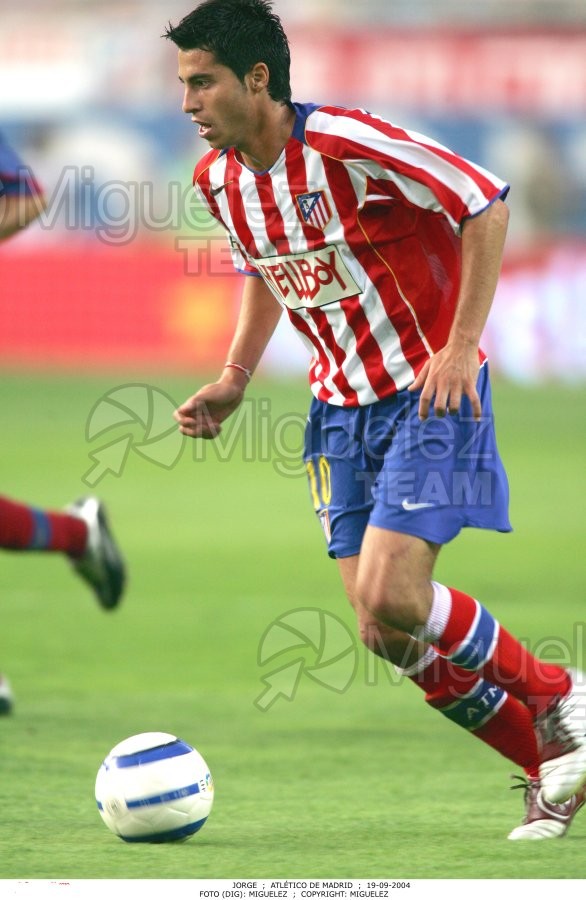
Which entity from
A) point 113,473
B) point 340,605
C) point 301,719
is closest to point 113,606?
point 301,719

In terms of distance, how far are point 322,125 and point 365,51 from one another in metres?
21.8

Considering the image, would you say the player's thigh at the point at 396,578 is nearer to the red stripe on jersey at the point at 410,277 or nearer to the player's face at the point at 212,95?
the red stripe on jersey at the point at 410,277

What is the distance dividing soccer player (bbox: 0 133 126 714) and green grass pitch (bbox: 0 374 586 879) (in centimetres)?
46

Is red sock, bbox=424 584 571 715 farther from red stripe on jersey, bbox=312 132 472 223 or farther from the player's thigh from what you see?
red stripe on jersey, bbox=312 132 472 223

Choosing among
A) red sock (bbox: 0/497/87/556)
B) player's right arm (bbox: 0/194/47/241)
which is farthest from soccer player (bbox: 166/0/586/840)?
player's right arm (bbox: 0/194/47/241)

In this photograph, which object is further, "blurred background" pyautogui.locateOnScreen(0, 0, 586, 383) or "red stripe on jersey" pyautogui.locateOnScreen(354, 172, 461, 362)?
"blurred background" pyautogui.locateOnScreen(0, 0, 586, 383)

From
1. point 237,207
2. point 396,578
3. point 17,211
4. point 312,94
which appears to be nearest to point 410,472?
point 396,578

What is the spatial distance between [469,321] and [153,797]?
1.35 meters

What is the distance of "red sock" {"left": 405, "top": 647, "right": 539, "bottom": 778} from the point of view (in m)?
4.00

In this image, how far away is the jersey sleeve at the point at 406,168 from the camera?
12.7 feet

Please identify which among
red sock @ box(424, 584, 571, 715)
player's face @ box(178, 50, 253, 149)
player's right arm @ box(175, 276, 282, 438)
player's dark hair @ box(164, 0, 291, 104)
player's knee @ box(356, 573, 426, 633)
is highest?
player's dark hair @ box(164, 0, 291, 104)

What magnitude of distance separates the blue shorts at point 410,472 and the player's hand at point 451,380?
165 mm

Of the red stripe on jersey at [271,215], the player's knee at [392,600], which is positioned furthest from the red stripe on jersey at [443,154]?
the player's knee at [392,600]

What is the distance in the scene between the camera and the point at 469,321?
378 cm
